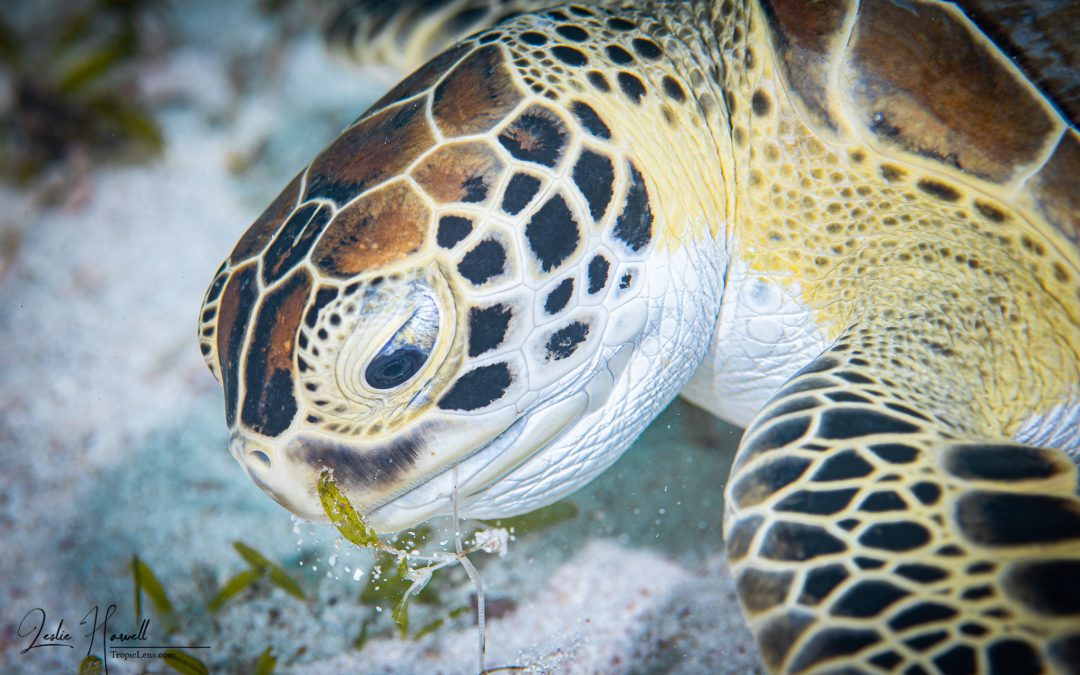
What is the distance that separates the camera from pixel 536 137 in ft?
4.01

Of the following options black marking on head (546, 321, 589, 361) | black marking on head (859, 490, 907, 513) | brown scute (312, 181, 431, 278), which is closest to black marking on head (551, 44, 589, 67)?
brown scute (312, 181, 431, 278)

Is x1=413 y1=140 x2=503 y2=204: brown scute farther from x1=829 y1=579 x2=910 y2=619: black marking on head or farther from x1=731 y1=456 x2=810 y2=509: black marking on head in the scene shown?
x1=829 y1=579 x2=910 y2=619: black marking on head

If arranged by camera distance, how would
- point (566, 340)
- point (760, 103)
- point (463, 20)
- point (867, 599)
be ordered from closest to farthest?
point (867, 599), point (566, 340), point (760, 103), point (463, 20)

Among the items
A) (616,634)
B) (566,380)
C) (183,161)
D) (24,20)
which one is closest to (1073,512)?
(566,380)

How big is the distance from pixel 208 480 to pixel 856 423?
69.8 inches

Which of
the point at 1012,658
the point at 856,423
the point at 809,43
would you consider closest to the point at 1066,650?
the point at 1012,658

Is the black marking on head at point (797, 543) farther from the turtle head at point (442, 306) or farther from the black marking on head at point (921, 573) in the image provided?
the turtle head at point (442, 306)

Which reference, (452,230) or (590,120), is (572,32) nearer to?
(590,120)

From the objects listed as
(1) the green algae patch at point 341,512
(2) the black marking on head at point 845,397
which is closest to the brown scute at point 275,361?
(1) the green algae patch at point 341,512

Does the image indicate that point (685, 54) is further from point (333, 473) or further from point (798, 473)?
point (333, 473)

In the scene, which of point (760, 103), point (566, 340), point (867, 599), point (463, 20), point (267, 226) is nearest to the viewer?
point (867, 599)

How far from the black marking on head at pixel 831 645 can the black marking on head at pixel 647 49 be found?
1.18 m

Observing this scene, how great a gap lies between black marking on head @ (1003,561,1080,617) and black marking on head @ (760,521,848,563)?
0.65 feet

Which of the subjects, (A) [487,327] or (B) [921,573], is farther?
(A) [487,327]
